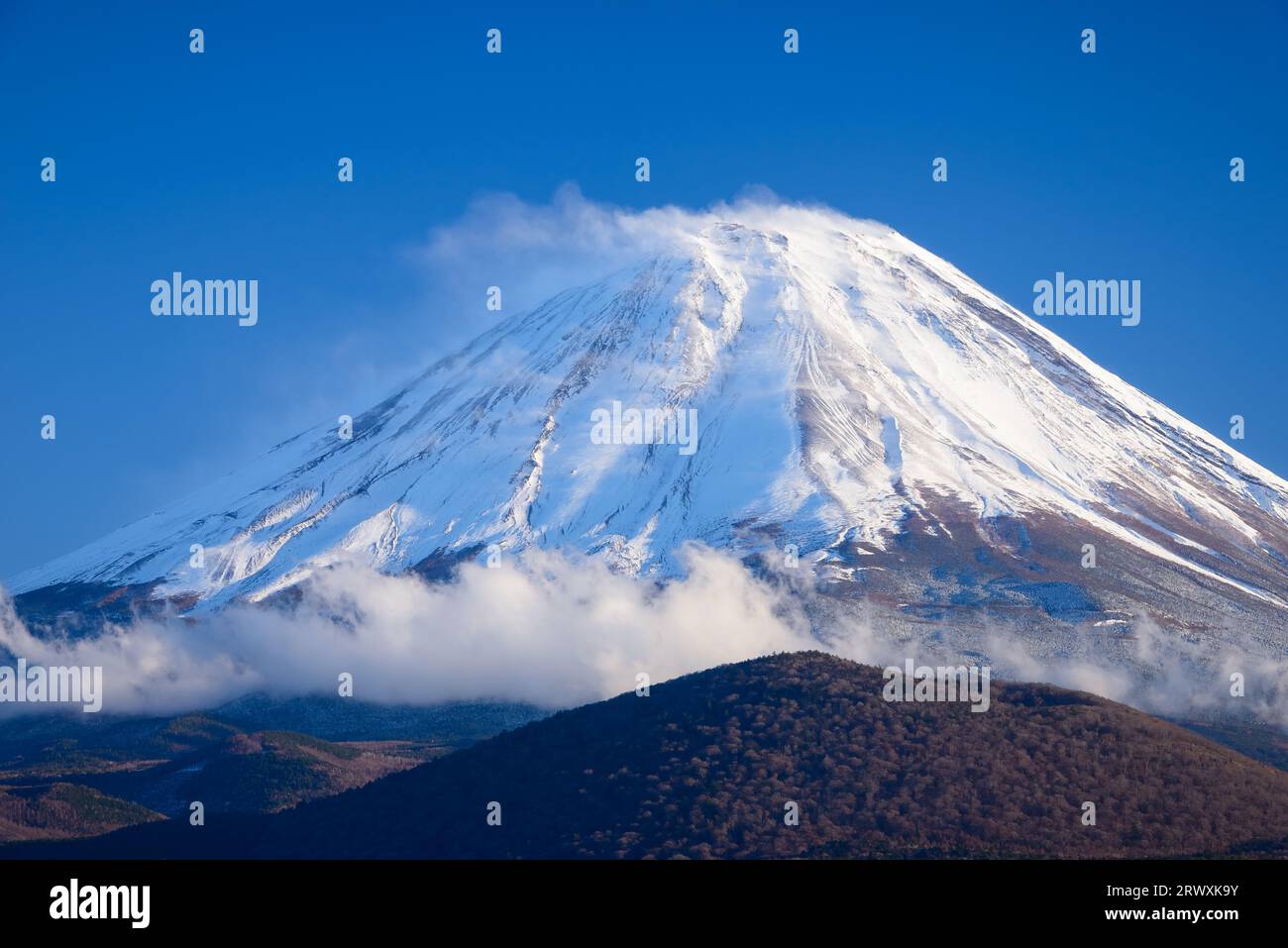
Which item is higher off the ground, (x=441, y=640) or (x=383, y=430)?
(x=383, y=430)

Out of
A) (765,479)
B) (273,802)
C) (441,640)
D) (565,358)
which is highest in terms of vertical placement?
(565,358)

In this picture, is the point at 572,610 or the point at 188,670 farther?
the point at 188,670
